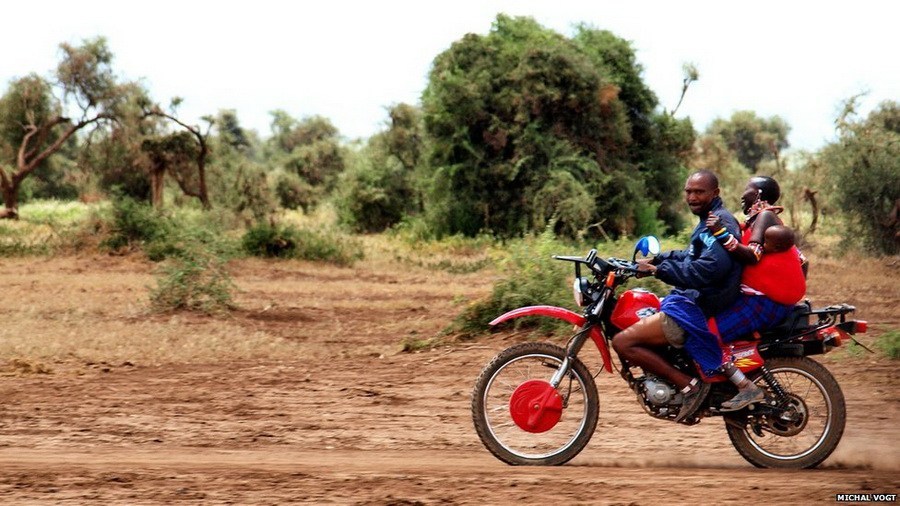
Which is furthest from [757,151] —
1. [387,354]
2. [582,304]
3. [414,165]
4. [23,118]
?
[582,304]

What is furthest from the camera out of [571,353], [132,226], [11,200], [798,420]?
[11,200]

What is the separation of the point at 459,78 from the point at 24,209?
61.5ft

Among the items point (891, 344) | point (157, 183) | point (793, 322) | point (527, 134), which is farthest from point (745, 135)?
point (793, 322)

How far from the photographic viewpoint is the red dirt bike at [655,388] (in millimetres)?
6254

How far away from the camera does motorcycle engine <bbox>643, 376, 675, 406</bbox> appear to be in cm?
624

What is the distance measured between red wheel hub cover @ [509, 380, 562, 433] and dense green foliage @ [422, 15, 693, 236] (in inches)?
733

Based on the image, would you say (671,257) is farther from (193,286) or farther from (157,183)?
(157,183)

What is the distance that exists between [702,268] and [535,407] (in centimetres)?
132

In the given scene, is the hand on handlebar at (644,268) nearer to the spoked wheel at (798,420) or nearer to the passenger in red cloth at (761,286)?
the passenger in red cloth at (761,286)

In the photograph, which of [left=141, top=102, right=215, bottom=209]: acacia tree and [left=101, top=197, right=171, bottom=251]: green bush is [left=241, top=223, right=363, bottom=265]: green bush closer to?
[left=101, top=197, right=171, bottom=251]: green bush

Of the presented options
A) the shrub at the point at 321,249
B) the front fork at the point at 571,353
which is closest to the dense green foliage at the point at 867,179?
the shrub at the point at 321,249

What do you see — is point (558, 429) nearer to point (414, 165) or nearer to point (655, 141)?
point (655, 141)

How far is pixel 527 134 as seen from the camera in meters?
26.2

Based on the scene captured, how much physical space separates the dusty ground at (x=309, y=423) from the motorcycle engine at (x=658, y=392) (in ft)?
1.40
